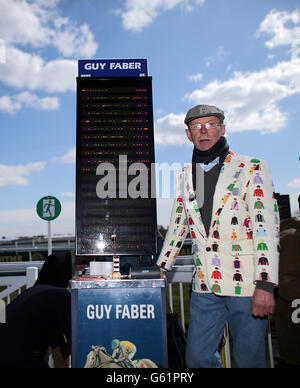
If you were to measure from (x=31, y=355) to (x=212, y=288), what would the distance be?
1.41 m

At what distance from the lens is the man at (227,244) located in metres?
2.11

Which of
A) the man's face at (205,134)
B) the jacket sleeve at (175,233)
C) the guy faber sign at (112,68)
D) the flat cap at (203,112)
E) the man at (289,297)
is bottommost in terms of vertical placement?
the man at (289,297)

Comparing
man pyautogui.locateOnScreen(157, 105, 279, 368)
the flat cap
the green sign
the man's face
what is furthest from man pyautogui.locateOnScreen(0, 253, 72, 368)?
the green sign

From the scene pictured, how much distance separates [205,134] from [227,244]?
89 cm

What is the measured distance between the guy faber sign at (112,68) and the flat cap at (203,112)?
149 cm

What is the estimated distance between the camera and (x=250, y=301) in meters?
2.16

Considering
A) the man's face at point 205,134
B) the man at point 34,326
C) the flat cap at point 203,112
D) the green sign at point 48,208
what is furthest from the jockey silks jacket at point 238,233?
the green sign at point 48,208

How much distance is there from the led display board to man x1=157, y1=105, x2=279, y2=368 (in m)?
0.96

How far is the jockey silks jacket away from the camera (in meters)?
2.11

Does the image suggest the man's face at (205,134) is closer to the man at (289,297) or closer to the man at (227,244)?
the man at (227,244)

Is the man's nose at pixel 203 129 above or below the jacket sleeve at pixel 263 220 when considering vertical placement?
above

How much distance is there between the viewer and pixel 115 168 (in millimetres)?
3496

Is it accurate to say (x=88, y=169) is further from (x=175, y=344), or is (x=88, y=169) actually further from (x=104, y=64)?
(x=175, y=344)
